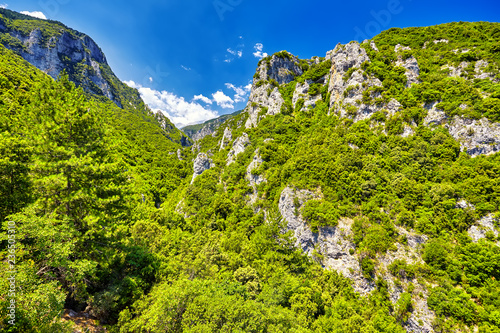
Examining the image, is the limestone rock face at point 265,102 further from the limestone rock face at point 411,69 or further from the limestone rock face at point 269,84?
the limestone rock face at point 411,69

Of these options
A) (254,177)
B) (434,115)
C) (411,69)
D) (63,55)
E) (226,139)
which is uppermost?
(63,55)

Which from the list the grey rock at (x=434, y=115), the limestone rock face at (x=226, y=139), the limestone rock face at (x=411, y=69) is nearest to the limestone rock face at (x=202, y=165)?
the limestone rock face at (x=226, y=139)

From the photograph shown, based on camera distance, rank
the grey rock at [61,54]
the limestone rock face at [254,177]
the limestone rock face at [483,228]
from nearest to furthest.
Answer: the limestone rock face at [483,228] < the limestone rock face at [254,177] < the grey rock at [61,54]

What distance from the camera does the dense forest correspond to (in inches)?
465

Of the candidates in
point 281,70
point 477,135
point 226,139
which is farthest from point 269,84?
point 477,135

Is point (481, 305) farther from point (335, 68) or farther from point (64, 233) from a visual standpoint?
point (335, 68)

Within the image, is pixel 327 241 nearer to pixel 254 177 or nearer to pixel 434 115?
pixel 254 177

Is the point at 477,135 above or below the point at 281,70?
below

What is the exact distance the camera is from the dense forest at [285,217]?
11812 millimetres

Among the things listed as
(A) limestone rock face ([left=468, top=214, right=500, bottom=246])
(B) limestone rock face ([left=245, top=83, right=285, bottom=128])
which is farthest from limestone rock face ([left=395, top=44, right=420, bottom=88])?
(B) limestone rock face ([left=245, top=83, right=285, bottom=128])

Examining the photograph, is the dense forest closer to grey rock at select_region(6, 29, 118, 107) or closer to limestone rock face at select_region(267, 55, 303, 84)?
limestone rock face at select_region(267, 55, 303, 84)

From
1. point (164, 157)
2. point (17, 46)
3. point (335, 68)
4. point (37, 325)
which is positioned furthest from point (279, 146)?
point (17, 46)

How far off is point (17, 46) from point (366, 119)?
208763 millimetres

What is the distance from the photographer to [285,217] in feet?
120
